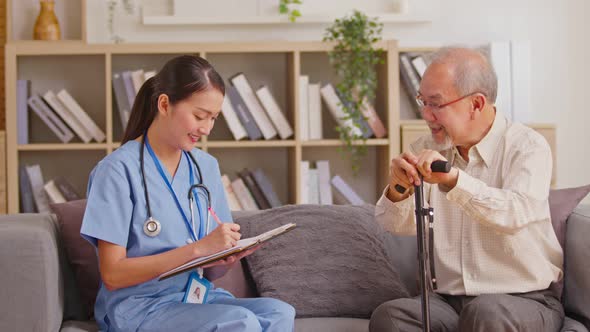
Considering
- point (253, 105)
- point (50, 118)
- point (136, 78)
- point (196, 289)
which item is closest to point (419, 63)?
point (253, 105)

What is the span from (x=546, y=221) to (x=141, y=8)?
271 cm

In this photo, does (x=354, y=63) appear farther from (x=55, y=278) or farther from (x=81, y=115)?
(x=55, y=278)

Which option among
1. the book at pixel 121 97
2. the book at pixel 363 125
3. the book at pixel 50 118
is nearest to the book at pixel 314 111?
the book at pixel 363 125

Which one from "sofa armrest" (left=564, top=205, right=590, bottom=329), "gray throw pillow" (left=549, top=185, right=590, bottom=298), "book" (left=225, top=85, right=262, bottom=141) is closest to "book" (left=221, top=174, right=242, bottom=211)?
"book" (left=225, top=85, right=262, bottom=141)

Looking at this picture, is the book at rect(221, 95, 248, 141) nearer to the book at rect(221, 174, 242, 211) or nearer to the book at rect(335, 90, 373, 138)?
the book at rect(221, 174, 242, 211)

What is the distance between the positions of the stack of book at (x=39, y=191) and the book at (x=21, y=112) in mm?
185

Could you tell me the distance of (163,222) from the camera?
2066 mm

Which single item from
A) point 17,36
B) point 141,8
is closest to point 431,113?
point 141,8

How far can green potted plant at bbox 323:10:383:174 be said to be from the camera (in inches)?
161

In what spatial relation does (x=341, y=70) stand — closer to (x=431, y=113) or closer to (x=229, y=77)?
(x=229, y=77)

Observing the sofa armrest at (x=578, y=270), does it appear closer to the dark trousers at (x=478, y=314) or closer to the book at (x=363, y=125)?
the dark trousers at (x=478, y=314)

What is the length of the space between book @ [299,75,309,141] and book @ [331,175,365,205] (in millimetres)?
284

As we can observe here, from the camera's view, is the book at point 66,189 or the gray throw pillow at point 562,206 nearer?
the gray throw pillow at point 562,206

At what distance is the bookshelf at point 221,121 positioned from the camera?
Answer: 4051mm
